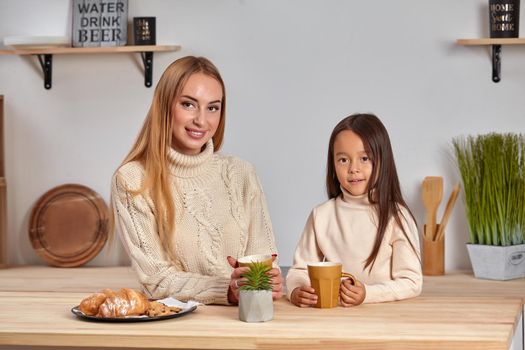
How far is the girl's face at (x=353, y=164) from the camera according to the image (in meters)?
1.99

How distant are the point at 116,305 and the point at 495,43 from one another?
1878 mm

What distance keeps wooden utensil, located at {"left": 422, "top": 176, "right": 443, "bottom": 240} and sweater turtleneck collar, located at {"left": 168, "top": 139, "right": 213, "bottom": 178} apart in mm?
1199

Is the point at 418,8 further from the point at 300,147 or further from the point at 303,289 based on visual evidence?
the point at 303,289

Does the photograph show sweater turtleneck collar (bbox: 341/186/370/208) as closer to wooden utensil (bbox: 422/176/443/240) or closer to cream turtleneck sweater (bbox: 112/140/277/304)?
cream turtleneck sweater (bbox: 112/140/277/304)

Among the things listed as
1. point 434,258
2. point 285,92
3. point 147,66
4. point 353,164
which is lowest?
point 434,258

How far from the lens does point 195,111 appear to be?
2.09m

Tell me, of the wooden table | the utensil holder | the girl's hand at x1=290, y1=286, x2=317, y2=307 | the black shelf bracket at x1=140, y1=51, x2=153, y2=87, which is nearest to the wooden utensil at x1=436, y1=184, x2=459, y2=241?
the utensil holder

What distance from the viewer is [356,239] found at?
1995mm

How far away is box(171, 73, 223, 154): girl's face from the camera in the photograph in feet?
6.82

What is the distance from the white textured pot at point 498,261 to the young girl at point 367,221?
109cm

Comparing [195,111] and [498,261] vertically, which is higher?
[195,111]

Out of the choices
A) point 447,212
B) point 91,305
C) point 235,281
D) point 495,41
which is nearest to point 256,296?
point 235,281

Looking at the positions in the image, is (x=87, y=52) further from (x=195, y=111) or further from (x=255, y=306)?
(x=255, y=306)

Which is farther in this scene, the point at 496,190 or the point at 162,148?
the point at 496,190
